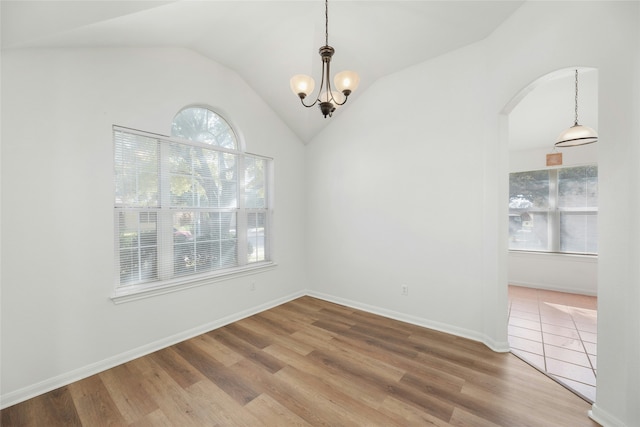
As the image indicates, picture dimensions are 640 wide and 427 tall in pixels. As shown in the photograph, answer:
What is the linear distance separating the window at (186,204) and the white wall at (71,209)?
0.17 m

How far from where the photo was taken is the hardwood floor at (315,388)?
176 cm

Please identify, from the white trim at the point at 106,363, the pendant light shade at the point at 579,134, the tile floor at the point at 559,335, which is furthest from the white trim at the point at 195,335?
the pendant light shade at the point at 579,134

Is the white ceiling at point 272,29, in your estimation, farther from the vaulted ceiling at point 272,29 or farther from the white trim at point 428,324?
the white trim at point 428,324

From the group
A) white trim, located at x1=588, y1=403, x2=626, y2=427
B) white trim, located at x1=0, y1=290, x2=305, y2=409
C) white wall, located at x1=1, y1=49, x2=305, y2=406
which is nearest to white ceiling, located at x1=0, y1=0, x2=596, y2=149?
white wall, located at x1=1, y1=49, x2=305, y2=406

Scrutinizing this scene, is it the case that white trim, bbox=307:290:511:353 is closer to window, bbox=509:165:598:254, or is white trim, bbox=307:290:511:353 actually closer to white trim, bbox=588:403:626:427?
white trim, bbox=588:403:626:427

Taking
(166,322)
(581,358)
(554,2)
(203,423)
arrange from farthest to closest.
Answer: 1. (166,322)
2. (581,358)
3. (554,2)
4. (203,423)

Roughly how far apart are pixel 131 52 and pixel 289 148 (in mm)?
2230

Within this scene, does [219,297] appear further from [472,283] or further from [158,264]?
[472,283]

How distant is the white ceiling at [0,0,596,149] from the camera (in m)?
1.85

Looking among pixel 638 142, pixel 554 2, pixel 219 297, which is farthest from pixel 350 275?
pixel 554 2

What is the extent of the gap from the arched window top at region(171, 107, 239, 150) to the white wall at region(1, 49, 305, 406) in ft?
0.65

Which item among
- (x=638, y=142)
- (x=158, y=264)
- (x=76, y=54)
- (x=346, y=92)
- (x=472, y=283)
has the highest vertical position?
(x=76, y=54)

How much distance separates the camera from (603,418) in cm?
167

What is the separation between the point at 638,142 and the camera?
1.51 meters
